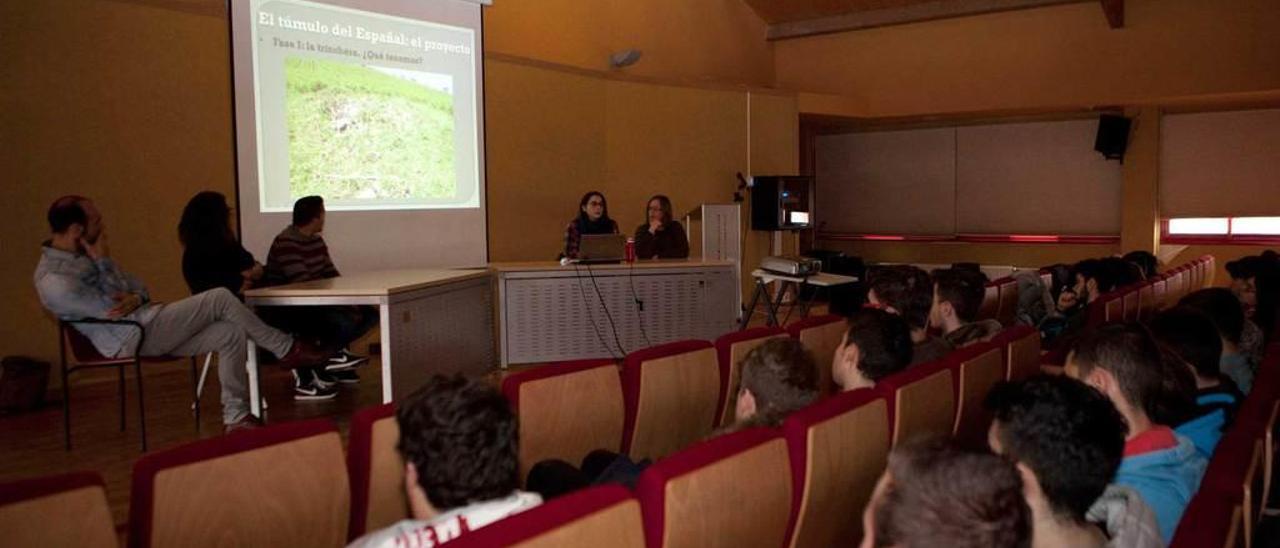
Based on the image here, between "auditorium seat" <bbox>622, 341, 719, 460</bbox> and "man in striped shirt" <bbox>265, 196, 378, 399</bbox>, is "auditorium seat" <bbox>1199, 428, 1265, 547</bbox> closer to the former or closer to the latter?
"auditorium seat" <bbox>622, 341, 719, 460</bbox>

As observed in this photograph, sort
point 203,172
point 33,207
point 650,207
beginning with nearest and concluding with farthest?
1. point 33,207
2. point 203,172
3. point 650,207

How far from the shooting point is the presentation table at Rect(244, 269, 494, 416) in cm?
462

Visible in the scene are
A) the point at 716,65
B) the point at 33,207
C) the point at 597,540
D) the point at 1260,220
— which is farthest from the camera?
the point at 716,65

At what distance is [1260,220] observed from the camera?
10852mm

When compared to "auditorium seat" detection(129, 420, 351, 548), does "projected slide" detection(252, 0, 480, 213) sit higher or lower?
higher

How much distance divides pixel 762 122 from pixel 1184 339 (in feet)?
28.2

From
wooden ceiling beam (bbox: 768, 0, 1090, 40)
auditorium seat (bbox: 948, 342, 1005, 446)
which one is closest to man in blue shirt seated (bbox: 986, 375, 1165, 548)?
auditorium seat (bbox: 948, 342, 1005, 446)

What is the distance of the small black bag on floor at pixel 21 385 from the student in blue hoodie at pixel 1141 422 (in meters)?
5.62

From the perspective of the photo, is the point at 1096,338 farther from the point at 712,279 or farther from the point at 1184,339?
the point at 712,279

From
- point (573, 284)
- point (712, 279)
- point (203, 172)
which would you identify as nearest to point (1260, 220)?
point (712, 279)

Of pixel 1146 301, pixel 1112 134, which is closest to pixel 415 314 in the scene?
pixel 1146 301

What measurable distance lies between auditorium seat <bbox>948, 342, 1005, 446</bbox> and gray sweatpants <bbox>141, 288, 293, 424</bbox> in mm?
3336

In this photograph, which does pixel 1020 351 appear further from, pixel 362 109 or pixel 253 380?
pixel 362 109

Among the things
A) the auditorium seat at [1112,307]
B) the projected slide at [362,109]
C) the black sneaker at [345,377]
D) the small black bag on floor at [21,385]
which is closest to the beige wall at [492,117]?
the small black bag on floor at [21,385]
